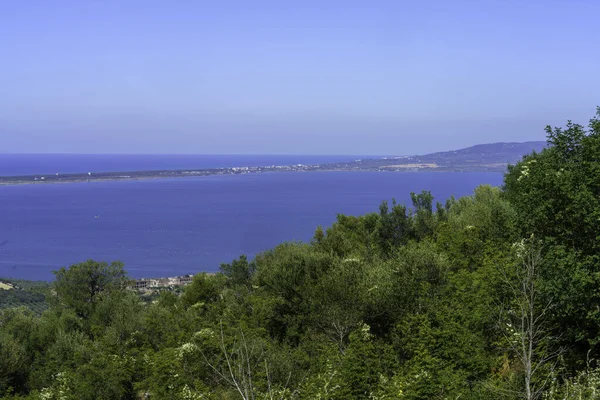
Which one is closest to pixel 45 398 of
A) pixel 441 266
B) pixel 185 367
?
pixel 185 367

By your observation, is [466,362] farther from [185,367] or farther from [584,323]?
[185,367]

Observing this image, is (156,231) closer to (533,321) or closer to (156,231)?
(156,231)


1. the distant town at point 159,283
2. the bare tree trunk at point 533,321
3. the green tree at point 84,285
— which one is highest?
the bare tree trunk at point 533,321

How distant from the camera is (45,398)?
62.5 feet

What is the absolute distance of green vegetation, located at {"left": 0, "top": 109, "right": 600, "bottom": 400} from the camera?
13.9 m

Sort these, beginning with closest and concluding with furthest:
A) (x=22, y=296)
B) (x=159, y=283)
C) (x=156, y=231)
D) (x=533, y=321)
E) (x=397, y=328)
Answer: (x=533, y=321) < (x=397, y=328) < (x=22, y=296) < (x=159, y=283) < (x=156, y=231)

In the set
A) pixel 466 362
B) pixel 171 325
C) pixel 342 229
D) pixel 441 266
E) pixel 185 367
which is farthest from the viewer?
pixel 342 229

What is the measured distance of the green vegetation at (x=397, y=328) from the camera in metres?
13.9

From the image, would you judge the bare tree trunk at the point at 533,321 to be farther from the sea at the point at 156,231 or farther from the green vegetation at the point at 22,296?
the sea at the point at 156,231

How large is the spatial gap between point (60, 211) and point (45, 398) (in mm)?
178828

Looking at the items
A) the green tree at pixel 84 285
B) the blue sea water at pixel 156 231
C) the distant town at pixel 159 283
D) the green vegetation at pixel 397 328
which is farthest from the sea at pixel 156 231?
the green vegetation at pixel 397 328

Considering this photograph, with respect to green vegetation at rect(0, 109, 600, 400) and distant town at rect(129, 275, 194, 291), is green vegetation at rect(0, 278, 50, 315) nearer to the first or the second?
distant town at rect(129, 275, 194, 291)

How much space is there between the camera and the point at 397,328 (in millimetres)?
20234

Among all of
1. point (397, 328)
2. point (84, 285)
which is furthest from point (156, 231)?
point (397, 328)
